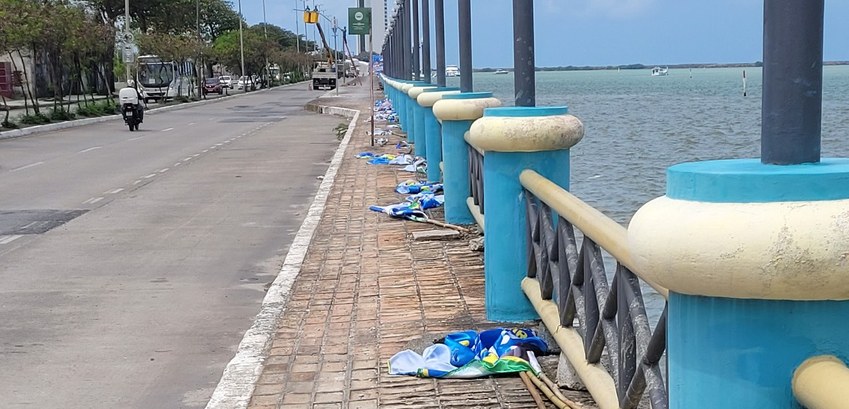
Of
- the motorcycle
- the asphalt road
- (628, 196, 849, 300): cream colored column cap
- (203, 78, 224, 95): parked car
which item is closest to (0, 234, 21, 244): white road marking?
the asphalt road

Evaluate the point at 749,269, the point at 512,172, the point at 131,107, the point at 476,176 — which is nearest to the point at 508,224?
the point at 512,172

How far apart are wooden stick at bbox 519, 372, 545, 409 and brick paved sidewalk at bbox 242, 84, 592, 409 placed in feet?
0.13

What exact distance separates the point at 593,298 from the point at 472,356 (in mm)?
1204

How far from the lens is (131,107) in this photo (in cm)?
3559

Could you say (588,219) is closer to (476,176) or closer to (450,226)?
(476,176)

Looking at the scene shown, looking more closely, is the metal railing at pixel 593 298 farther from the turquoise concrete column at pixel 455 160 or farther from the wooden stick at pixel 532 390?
the turquoise concrete column at pixel 455 160

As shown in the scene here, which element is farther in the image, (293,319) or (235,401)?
(293,319)

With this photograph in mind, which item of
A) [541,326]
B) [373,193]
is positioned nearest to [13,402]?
[541,326]

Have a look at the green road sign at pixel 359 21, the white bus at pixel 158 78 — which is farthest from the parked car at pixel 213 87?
the green road sign at pixel 359 21

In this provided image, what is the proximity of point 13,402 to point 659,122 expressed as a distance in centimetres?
5282

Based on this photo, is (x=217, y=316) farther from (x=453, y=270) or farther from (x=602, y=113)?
(x=602, y=113)

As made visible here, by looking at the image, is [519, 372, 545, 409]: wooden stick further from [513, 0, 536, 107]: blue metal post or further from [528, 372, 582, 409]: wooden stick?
[513, 0, 536, 107]: blue metal post

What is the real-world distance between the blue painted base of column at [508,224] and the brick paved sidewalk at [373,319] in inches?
7.7

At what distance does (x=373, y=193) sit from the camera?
1433cm
